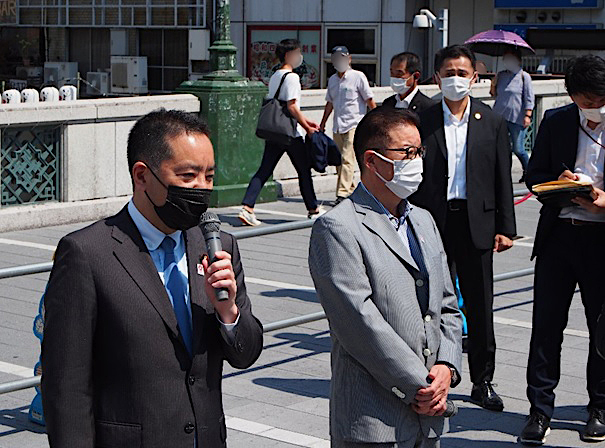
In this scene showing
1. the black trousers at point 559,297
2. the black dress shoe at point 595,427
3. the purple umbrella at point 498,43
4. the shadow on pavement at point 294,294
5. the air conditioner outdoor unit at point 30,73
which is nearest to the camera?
the black trousers at point 559,297

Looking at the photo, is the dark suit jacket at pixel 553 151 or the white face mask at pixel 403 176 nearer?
the white face mask at pixel 403 176

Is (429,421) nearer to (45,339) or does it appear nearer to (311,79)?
(45,339)

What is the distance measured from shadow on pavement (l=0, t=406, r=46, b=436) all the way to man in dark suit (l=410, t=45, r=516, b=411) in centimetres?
245

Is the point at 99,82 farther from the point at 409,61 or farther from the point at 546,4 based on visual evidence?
the point at 409,61

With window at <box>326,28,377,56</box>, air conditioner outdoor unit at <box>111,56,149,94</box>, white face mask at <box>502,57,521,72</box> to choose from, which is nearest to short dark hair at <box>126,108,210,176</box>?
white face mask at <box>502,57,521,72</box>

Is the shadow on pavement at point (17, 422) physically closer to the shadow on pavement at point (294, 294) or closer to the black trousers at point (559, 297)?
the black trousers at point (559, 297)

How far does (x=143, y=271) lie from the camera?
3.37m

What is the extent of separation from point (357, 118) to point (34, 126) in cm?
383

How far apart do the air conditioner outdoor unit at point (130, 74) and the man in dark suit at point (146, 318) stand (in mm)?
36207

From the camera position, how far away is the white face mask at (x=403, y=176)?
423 cm

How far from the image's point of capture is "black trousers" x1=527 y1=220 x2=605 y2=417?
6.28 metres

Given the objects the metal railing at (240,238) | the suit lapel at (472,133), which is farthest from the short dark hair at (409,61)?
the suit lapel at (472,133)

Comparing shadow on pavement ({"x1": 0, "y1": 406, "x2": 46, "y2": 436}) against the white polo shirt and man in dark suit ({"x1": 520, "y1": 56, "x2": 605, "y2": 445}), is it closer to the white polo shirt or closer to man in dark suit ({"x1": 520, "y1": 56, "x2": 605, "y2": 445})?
man in dark suit ({"x1": 520, "y1": 56, "x2": 605, "y2": 445})

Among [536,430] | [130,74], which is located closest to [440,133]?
[536,430]
